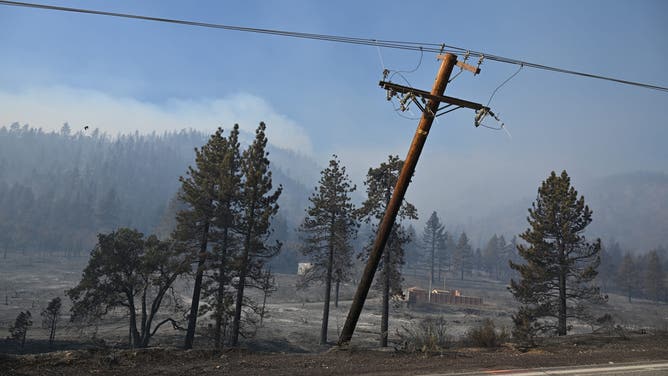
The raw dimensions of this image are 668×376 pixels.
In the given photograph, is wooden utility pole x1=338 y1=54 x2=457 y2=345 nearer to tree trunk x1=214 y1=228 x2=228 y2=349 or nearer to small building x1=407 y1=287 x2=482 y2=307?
tree trunk x1=214 y1=228 x2=228 y2=349

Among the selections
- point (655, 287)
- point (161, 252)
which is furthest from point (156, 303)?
point (655, 287)

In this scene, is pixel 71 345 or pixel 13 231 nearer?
pixel 71 345

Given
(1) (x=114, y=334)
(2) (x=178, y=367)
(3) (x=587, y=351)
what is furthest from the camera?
(1) (x=114, y=334)

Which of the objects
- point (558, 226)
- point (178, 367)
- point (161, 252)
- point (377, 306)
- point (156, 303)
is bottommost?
point (377, 306)

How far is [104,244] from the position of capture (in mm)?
26625

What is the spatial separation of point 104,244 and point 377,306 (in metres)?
53.6

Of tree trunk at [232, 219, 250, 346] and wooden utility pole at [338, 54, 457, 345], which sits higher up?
wooden utility pole at [338, 54, 457, 345]

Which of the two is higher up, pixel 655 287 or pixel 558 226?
A: pixel 558 226

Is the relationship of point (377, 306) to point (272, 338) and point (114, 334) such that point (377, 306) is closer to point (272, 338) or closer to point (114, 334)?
point (272, 338)

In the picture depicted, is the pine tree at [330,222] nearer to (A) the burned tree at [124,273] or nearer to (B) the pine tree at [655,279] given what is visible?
(A) the burned tree at [124,273]

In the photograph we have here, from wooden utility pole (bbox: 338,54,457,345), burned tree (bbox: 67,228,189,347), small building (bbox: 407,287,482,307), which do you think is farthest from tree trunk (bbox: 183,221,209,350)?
small building (bbox: 407,287,482,307)

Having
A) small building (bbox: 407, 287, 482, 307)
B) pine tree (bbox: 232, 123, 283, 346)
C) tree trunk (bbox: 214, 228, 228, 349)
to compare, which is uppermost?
pine tree (bbox: 232, 123, 283, 346)

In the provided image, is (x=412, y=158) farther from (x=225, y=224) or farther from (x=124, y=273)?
(x=124, y=273)

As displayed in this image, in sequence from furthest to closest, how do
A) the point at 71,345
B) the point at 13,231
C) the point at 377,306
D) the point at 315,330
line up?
the point at 13,231 < the point at 377,306 < the point at 315,330 < the point at 71,345
